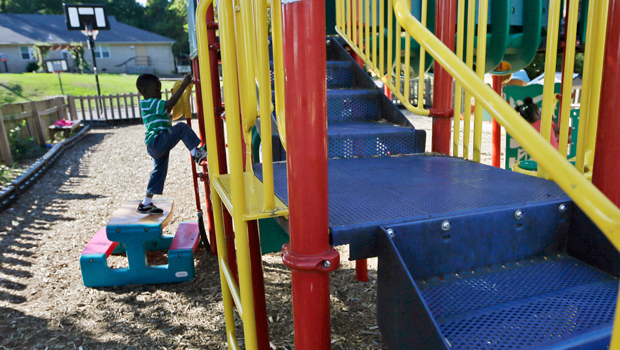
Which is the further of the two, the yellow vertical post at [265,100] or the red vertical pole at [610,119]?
the red vertical pole at [610,119]

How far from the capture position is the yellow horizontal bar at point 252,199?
145cm

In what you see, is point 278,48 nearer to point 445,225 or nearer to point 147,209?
point 445,225

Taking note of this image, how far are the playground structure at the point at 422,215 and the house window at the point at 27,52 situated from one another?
42.5 m

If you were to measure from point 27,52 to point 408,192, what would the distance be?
43.7m

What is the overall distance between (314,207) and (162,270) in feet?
8.91

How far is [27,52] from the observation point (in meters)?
36.2

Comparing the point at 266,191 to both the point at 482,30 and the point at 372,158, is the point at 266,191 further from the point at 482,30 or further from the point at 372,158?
the point at 482,30

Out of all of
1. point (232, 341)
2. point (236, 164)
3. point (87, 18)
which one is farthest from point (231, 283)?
point (87, 18)

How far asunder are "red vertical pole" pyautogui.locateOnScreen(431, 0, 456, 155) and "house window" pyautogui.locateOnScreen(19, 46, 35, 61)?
138 ft

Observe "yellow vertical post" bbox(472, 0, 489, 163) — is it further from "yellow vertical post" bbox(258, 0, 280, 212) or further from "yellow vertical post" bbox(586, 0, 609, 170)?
"yellow vertical post" bbox(258, 0, 280, 212)

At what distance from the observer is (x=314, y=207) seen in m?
1.21

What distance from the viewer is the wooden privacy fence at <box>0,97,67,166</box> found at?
23.8 feet

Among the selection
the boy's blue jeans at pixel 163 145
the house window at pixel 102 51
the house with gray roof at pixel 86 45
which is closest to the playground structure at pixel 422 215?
the boy's blue jeans at pixel 163 145

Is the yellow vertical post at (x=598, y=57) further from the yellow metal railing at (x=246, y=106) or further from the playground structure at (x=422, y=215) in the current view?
the yellow metal railing at (x=246, y=106)
